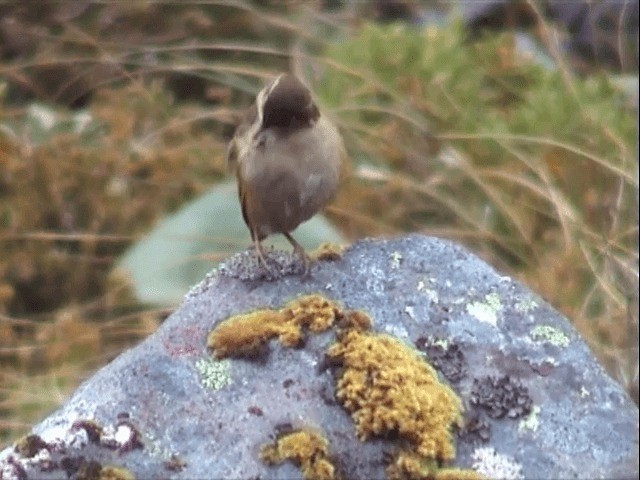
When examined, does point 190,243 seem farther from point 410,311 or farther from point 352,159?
point 410,311

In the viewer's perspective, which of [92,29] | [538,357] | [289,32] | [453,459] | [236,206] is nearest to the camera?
[453,459]

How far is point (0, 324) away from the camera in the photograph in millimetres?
4625

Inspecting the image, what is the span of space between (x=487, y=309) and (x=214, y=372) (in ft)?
1.86

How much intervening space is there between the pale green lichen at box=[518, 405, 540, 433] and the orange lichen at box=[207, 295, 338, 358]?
42 centimetres

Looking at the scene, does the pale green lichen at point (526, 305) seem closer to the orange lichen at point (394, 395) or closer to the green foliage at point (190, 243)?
the orange lichen at point (394, 395)

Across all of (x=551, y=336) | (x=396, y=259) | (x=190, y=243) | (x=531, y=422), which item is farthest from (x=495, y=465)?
(x=190, y=243)

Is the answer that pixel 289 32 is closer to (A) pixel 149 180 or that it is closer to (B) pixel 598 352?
(A) pixel 149 180

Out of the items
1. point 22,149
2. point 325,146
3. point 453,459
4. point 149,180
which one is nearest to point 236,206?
point 149,180

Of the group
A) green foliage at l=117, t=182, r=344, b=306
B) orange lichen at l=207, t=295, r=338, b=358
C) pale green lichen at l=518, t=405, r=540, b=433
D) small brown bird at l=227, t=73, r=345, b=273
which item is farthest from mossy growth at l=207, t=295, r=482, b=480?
green foliage at l=117, t=182, r=344, b=306

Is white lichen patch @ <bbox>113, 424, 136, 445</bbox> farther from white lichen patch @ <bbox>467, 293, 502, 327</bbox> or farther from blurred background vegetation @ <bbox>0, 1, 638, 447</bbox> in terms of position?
blurred background vegetation @ <bbox>0, 1, 638, 447</bbox>

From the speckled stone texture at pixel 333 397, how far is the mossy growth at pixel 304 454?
19mm

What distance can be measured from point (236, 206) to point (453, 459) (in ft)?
9.46

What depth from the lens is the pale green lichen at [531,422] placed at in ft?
7.80

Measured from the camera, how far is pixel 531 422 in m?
2.39
